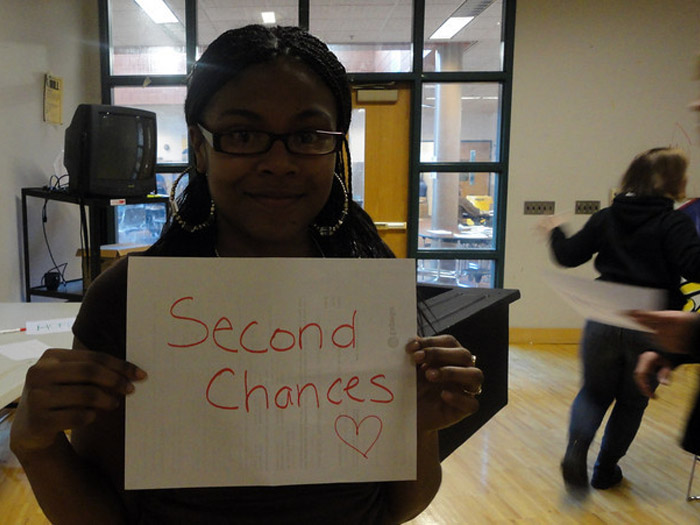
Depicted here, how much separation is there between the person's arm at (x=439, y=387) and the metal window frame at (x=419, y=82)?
11.8 ft

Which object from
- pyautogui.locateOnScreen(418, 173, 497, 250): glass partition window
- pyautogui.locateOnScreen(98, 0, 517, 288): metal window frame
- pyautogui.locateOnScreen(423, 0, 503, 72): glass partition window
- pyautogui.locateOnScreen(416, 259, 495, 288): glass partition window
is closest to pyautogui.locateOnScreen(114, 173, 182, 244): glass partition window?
pyautogui.locateOnScreen(98, 0, 517, 288): metal window frame

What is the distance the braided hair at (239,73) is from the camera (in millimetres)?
708

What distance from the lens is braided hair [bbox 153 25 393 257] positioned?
71cm

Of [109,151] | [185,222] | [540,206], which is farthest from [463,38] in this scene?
[185,222]

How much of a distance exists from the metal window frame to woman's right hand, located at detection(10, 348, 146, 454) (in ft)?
12.3

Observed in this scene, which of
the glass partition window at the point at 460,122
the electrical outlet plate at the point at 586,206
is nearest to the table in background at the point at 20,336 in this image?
the glass partition window at the point at 460,122

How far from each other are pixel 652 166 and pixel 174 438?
1.90 metres

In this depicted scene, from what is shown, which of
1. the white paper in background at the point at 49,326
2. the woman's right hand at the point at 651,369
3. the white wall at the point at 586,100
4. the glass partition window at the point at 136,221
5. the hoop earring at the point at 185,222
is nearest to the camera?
the hoop earring at the point at 185,222

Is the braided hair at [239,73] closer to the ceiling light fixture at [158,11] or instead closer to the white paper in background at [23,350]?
the white paper in background at [23,350]

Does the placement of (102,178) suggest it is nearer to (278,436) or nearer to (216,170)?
(216,170)

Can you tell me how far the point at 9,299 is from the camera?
306 cm

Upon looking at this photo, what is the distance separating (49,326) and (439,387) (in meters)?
1.55

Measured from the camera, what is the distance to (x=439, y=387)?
2.26 ft

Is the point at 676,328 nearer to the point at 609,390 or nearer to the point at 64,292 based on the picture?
the point at 609,390
